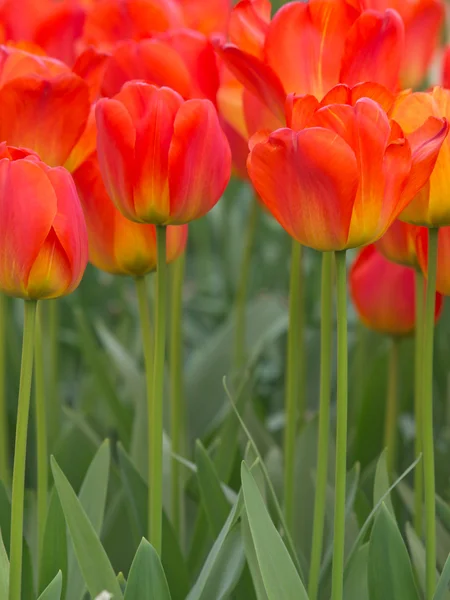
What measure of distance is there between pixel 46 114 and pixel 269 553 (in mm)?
337

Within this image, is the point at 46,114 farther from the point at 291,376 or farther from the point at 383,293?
the point at 383,293

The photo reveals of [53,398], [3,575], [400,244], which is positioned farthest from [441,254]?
[53,398]

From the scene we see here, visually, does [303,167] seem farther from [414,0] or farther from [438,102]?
[414,0]

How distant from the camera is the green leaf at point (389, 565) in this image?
69 centimetres

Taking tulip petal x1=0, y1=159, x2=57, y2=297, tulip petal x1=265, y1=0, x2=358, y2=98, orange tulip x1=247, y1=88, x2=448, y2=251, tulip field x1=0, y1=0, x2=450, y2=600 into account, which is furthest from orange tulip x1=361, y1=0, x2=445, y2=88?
tulip petal x1=0, y1=159, x2=57, y2=297

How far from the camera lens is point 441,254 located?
2.28 ft

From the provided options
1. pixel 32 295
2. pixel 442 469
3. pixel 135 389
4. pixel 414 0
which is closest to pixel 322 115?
pixel 32 295

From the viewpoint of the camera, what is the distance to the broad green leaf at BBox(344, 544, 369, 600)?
0.72 meters

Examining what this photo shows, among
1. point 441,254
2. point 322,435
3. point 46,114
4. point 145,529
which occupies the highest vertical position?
point 46,114

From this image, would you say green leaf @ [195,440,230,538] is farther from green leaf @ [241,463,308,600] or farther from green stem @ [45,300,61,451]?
green stem @ [45,300,61,451]

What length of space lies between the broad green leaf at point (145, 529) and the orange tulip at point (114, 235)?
0.58 feet

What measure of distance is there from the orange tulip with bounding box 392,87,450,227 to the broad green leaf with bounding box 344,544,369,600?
9.9 inches

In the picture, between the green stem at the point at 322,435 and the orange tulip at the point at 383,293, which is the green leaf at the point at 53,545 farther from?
the orange tulip at the point at 383,293

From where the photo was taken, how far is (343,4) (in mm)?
648
